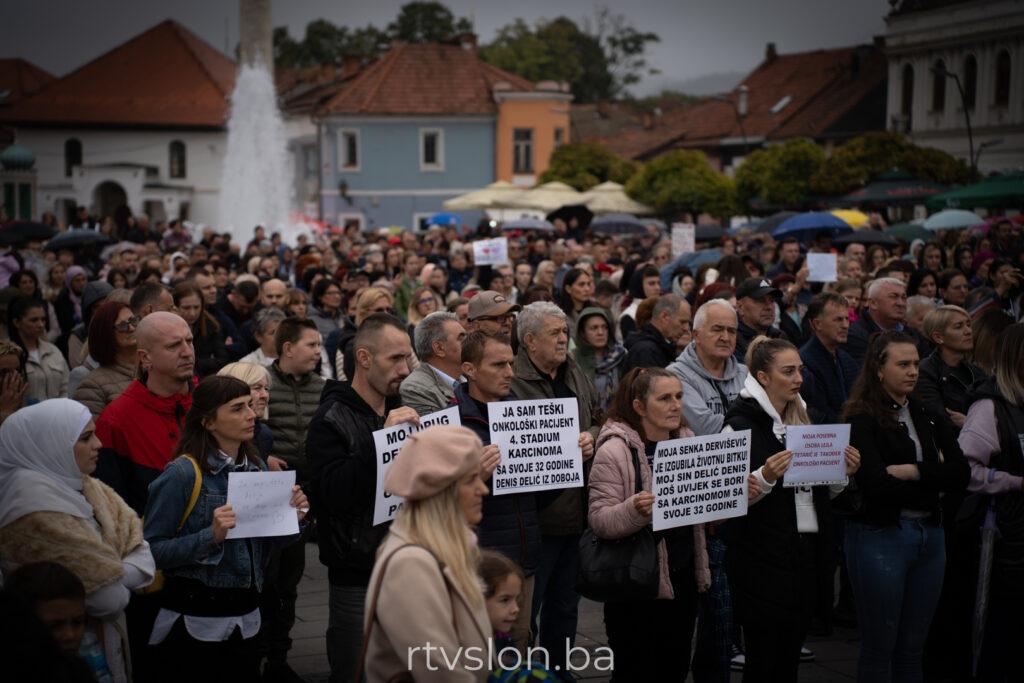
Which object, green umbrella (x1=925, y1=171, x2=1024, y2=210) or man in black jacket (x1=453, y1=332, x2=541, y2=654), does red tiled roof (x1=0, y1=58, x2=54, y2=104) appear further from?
man in black jacket (x1=453, y1=332, x2=541, y2=654)

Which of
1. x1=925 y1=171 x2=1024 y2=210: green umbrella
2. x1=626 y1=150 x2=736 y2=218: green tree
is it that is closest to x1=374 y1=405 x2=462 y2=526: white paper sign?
x1=925 y1=171 x2=1024 y2=210: green umbrella

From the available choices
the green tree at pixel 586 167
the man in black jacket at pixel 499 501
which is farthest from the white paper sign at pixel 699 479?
the green tree at pixel 586 167

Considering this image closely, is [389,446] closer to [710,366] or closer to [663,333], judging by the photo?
[710,366]

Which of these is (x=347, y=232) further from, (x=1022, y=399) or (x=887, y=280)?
(x=1022, y=399)

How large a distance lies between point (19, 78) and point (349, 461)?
81669 mm

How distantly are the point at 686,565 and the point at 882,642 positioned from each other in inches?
47.1

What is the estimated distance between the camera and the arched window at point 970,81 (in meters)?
19.1

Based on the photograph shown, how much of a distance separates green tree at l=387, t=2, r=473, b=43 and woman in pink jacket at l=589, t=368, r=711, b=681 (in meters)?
75.3

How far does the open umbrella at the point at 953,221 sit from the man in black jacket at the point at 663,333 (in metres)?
13.6

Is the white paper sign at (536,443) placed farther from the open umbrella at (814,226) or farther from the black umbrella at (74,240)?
the black umbrella at (74,240)

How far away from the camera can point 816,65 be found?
197ft

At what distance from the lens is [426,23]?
7862 centimetres

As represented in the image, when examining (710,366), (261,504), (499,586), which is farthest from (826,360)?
(499,586)

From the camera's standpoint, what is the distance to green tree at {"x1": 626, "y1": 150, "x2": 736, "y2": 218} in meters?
36.8
